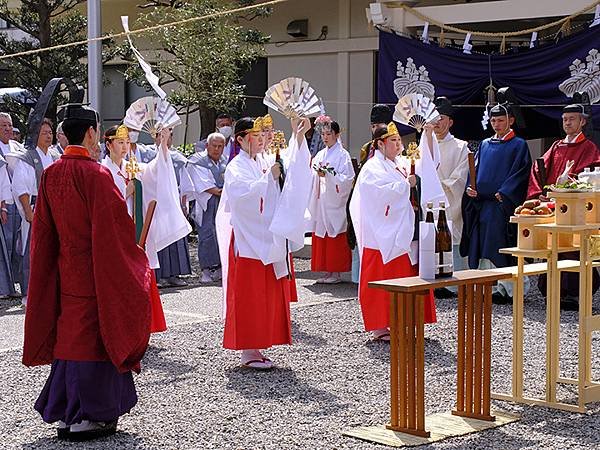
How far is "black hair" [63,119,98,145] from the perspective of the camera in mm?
5180

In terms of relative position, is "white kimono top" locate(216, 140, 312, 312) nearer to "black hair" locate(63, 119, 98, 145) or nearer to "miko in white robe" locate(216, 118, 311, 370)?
"miko in white robe" locate(216, 118, 311, 370)

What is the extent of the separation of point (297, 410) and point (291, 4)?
444 inches

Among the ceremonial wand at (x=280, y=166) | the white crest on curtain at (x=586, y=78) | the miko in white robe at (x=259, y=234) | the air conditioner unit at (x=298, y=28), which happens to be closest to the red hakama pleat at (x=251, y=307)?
the miko in white robe at (x=259, y=234)

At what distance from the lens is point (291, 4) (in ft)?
53.0

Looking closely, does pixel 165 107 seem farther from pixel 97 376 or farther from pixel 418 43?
pixel 418 43

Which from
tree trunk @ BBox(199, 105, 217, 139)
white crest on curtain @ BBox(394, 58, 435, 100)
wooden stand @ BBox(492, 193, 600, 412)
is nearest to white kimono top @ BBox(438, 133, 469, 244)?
white crest on curtain @ BBox(394, 58, 435, 100)

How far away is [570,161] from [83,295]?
517cm

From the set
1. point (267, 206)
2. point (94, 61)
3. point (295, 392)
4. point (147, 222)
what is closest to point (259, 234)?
point (267, 206)

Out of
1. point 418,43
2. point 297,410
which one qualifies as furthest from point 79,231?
point 418,43

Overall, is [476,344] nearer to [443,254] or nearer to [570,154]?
[443,254]

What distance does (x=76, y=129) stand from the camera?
5184 millimetres

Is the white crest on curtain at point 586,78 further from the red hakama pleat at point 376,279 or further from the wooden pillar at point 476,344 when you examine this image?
the wooden pillar at point 476,344

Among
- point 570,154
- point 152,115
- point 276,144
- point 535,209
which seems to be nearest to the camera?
point 535,209

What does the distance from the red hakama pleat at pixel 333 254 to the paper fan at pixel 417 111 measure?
2.94 m
